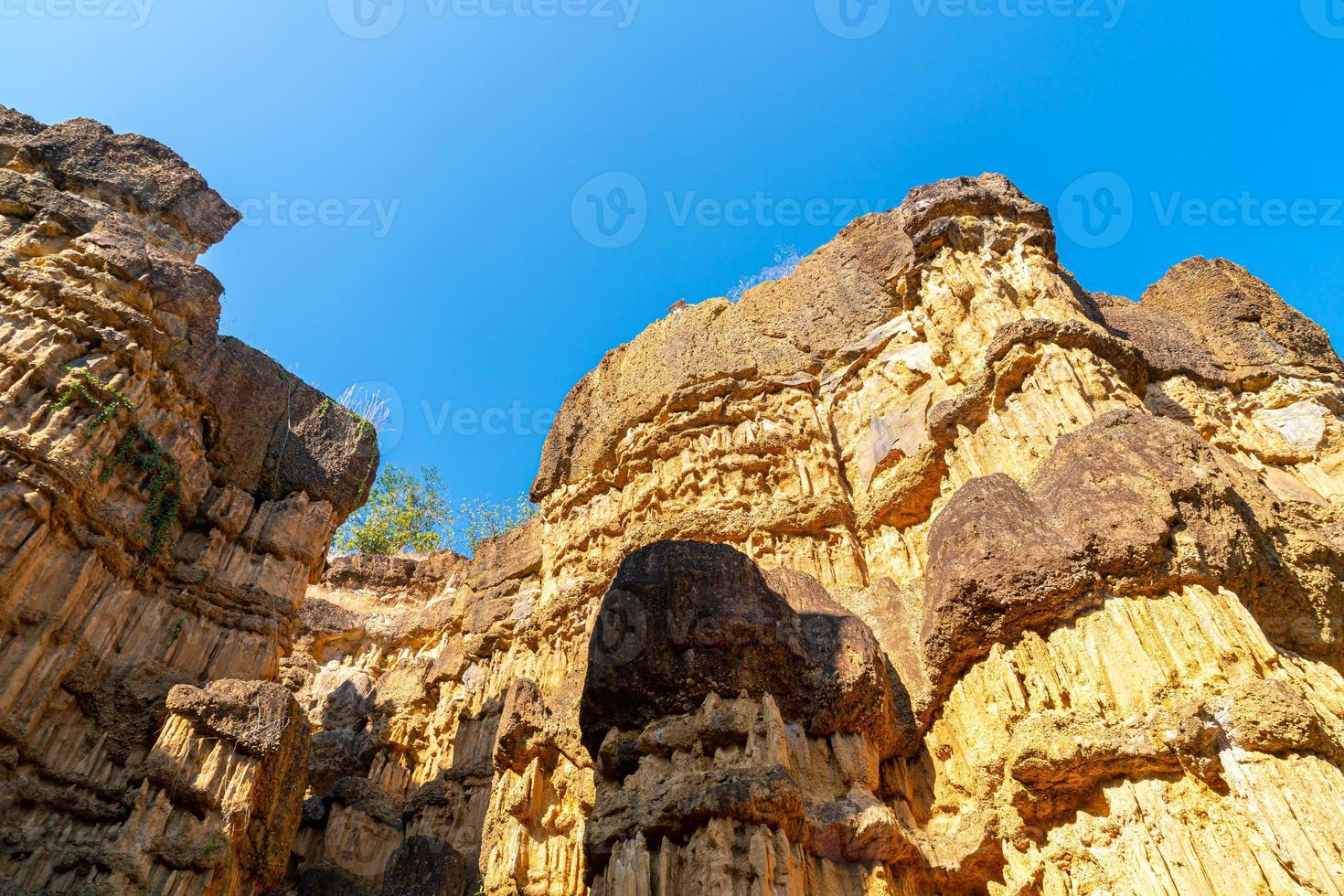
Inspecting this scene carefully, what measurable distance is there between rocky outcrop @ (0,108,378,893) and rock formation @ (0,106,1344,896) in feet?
0.26

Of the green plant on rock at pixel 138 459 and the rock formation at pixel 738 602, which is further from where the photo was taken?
the green plant on rock at pixel 138 459

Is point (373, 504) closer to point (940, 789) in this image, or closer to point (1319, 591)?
point (940, 789)

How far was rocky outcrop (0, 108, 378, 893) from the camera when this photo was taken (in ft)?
43.4

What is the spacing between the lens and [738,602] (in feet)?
31.2

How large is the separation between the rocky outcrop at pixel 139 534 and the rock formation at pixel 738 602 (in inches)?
3.1

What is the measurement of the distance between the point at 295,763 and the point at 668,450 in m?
9.11

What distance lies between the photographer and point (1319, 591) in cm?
879

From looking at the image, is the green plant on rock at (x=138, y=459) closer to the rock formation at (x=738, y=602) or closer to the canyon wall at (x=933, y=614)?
the rock formation at (x=738, y=602)

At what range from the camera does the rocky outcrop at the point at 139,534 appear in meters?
13.2

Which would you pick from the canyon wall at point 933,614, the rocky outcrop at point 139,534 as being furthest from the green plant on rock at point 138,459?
the canyon wall at point 933,614

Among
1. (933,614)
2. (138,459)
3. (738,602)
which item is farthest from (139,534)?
(933,614)

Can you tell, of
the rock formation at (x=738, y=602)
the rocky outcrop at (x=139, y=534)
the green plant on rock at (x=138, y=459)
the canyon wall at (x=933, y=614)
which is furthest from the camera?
the green plant on rock at (x=138, y=459)

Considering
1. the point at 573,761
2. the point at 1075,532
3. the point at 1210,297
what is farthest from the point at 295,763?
the point at 1210,297

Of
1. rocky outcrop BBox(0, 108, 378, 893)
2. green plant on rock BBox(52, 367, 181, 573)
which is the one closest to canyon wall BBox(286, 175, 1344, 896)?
rocky outcrop BBox(0, 108, 378, 893)
